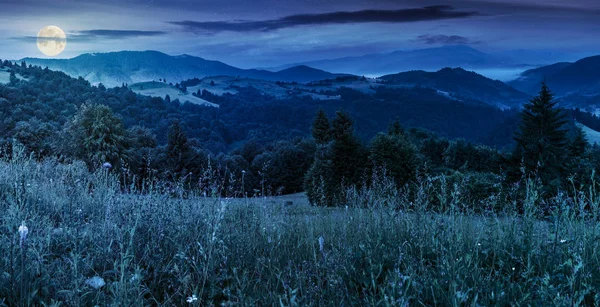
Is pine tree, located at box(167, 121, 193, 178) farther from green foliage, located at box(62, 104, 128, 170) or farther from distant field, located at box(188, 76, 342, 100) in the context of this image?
distant field, located at box(188, 76, 342, 100)

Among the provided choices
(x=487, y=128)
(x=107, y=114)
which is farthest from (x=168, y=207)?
(x=487, y=128)

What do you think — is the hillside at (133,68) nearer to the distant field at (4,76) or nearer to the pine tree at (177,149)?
the distant field at (4,76)

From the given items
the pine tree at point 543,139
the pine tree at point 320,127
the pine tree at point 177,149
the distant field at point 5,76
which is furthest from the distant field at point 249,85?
the pine tree at point 543,139

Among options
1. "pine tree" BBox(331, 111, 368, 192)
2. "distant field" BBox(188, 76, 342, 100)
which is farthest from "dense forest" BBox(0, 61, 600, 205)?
"distant field" BBox(188, 76, 342, 100)

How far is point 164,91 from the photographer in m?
129

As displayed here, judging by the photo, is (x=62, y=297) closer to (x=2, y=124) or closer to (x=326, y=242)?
(x=326, y=242)

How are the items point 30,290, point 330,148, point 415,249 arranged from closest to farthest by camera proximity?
point 30,290
point 415,249
point 330,148

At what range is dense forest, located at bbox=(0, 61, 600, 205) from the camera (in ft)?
88.9

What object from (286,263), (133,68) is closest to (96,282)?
(286,263)

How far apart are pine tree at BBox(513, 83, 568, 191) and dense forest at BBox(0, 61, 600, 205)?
0.64 feet

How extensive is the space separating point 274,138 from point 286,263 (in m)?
97.8

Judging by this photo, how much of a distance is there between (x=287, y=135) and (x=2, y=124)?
231 feet

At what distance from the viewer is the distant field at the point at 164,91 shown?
125 m

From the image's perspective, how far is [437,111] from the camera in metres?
165
